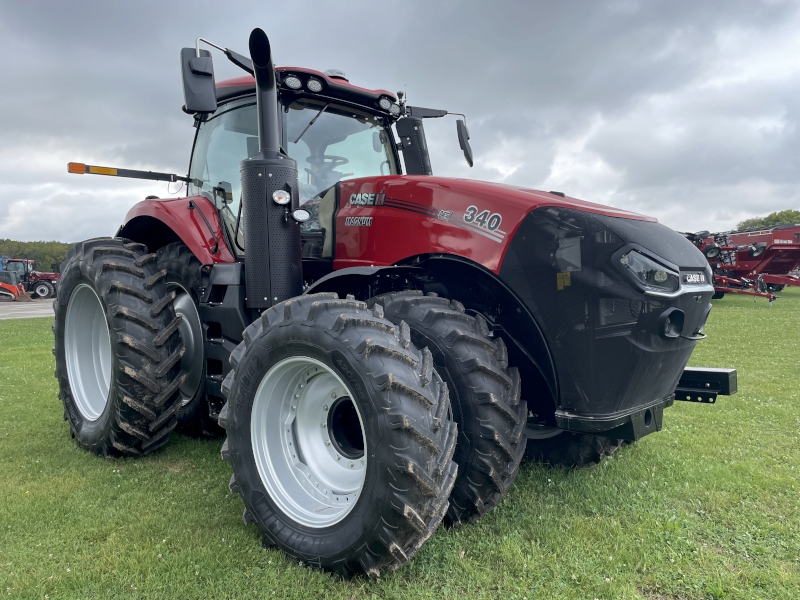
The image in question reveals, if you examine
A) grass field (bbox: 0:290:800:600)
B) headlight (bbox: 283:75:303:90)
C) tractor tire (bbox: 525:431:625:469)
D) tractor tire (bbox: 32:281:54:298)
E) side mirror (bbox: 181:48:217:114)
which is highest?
headlight (bbox: 283:75:303:90)

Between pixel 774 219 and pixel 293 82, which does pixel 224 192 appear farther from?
pixel 774 219

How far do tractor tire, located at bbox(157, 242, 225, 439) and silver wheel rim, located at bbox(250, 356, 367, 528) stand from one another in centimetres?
144

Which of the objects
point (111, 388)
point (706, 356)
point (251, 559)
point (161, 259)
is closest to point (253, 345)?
point (251, 559)

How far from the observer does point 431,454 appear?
224 cm

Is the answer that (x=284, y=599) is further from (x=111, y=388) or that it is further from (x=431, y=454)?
(x=111, y=388)

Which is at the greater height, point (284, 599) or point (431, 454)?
point (431, 454)

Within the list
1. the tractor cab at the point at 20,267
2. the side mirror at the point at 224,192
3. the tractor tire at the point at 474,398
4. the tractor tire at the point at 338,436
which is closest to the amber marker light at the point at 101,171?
the side mirror at the point at 224,192

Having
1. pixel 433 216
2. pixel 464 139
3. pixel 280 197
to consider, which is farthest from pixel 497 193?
pixel 464 139

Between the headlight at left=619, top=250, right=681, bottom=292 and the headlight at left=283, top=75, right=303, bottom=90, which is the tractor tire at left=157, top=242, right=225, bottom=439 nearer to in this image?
the headlight at left=283, top=75, right=303, bottom=90

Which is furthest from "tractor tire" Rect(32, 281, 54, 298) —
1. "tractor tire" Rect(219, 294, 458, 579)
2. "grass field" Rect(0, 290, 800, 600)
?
"tractor tire" Rect(219, 294, 458, 579)

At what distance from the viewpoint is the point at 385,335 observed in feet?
7.95

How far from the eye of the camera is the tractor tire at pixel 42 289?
114 feet

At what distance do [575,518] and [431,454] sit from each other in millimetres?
1201

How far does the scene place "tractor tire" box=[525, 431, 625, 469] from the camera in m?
3.54
